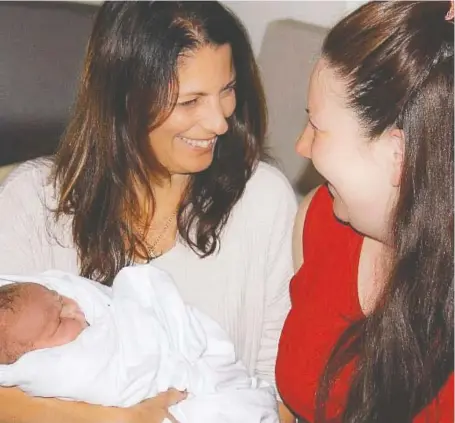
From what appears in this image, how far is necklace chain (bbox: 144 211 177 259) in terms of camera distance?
1.65 meters

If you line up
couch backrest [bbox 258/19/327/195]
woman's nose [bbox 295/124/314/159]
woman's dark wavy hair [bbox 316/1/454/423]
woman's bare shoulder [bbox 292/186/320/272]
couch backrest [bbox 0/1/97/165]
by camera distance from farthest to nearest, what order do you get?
couch backrest [bbox 258/19/327/195] → couch backrest [bbox 0/1/97/165] → woman's bare shoulder [bbox 292/186/320/272] → woman's nose [bbox 295/124/314/159] → woman's dark wavy hair [bbox 316/1/454/423]

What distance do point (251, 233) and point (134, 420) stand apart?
45 cm

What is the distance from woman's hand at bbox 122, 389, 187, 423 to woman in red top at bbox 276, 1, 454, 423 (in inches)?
10.1

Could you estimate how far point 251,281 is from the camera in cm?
167

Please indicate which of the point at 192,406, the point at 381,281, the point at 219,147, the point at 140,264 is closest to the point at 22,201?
the point at 140,264

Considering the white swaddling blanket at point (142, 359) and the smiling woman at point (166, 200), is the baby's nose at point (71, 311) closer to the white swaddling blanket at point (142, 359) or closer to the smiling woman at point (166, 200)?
the white swaddling blanket at point (142, 359)

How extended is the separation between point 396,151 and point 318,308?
401 millimetres

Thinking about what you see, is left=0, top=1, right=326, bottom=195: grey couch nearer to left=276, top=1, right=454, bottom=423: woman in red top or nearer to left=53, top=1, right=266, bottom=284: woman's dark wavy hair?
left=53, top=1, right=266, bottom=284: woman's dark wavy hair

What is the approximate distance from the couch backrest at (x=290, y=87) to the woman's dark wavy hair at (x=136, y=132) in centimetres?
36

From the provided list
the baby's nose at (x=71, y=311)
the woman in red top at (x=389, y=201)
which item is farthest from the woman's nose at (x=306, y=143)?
the baby's nose at (x=71, y=311)

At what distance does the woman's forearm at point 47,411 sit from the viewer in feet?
4.71

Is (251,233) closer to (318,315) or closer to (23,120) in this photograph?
(318,315)

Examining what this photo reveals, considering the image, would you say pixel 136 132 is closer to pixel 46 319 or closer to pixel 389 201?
pixel 46 319

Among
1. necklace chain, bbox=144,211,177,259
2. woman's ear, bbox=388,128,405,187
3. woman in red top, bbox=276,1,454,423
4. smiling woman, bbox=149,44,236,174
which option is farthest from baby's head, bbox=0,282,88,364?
woman's ear, bbox=388,128,405,187
